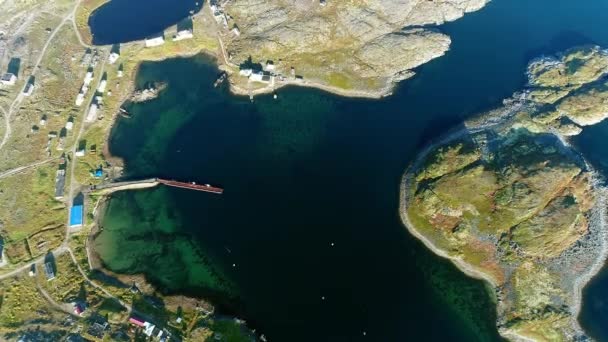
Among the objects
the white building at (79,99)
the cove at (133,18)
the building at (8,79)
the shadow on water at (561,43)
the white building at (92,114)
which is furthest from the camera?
the cove at (133,18)

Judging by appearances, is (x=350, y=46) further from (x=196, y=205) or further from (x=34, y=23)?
(x=34, y=23)

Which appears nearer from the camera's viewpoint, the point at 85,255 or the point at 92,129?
the point at 85,255

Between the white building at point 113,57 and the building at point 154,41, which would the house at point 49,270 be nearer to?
the white building at point 113,57

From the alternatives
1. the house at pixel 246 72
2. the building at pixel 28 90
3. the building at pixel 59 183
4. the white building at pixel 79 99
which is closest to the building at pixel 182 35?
the house at pixel 246 72

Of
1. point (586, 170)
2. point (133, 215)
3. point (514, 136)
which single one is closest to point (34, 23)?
point (133, 215)

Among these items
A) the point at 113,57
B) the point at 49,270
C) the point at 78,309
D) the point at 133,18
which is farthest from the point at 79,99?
the point at 78,309
